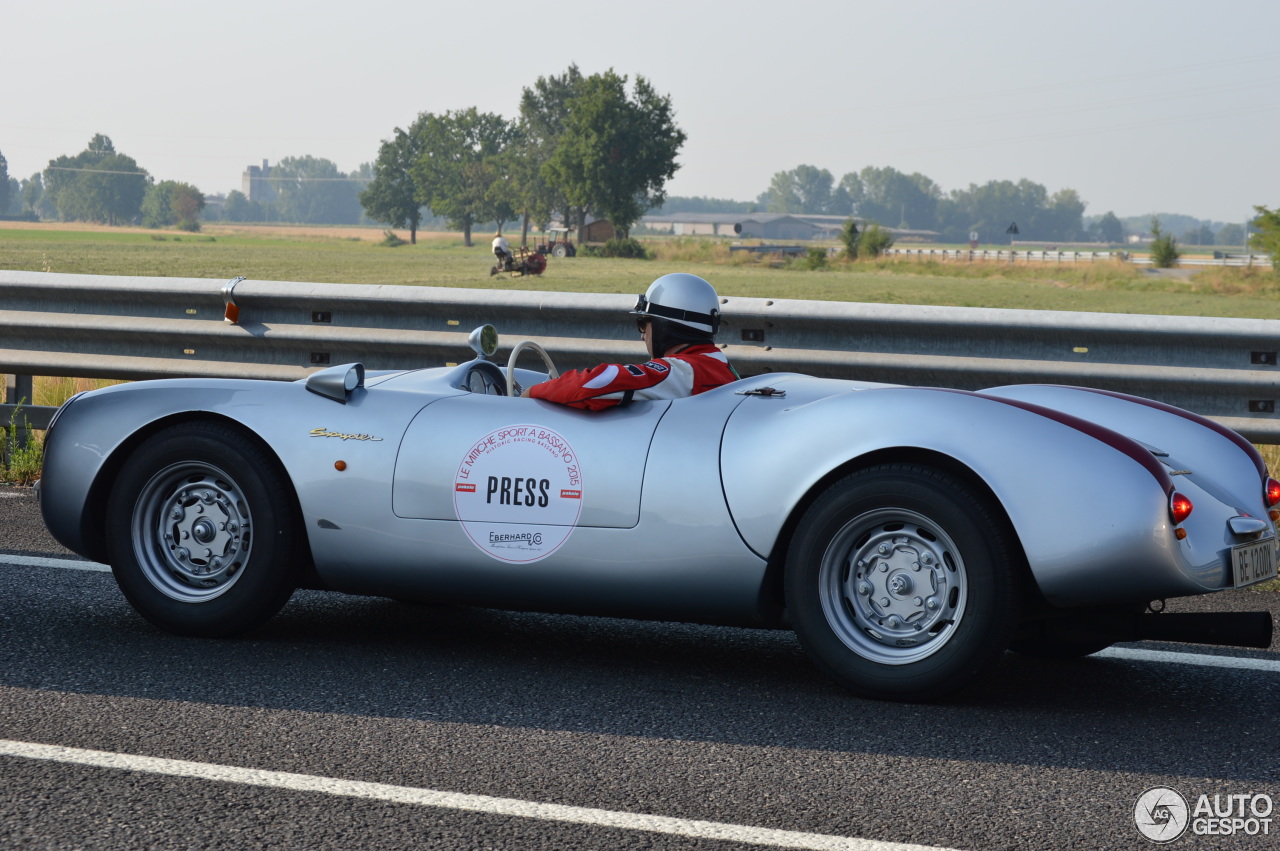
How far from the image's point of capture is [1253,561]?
12.5 ft

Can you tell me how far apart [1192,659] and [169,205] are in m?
206

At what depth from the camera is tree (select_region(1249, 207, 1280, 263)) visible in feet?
184

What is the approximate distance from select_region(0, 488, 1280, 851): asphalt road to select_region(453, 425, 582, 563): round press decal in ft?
1.35

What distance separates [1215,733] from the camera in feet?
12.0

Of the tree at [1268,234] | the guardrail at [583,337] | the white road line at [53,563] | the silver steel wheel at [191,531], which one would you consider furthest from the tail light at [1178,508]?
the tree at [1268,234]

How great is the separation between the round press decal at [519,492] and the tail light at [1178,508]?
1.63 meters

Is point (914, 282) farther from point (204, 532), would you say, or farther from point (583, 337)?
point (204, 532)

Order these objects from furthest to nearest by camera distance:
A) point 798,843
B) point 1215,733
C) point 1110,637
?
point 1110,637
point 1215,733
point 798,843

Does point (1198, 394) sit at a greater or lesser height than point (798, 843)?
greater

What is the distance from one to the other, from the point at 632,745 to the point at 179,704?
1253mm

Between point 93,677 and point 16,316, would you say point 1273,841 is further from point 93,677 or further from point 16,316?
point 16,316

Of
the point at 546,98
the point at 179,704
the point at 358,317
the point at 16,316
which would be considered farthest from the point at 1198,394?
the point at 546,98

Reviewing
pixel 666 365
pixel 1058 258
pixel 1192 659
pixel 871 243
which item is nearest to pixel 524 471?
pixel 666 365

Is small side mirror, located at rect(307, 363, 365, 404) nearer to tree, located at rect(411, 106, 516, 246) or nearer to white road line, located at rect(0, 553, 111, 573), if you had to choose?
white road line, located at rect(0, 553, 111, 573)
